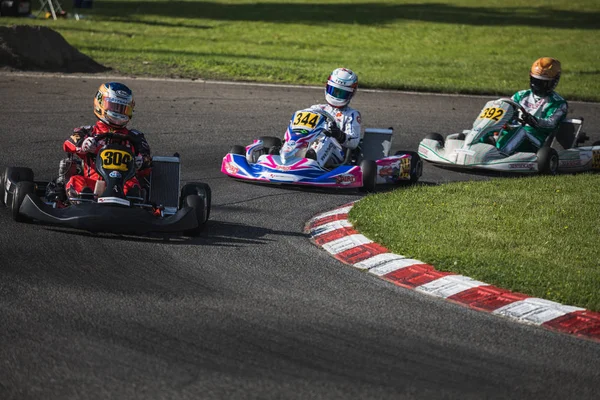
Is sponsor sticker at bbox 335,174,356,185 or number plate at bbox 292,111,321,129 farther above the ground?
number plate at bbox 292,111,321,129

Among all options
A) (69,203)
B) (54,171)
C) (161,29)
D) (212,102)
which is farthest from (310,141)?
(161,29)

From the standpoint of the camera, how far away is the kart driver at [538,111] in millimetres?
12517

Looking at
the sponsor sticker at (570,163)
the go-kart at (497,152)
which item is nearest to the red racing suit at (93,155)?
the go-kart at (497,152)

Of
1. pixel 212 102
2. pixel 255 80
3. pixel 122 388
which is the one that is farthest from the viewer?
pixel 255 80

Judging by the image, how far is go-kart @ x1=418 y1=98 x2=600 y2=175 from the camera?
39.8 feet

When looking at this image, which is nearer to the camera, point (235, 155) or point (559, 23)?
point (235, 155)

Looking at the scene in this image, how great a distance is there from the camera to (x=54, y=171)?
1041cm

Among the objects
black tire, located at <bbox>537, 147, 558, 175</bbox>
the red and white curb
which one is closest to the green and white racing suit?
black tire, located at <bbox>537, 147, 558, 175</bbox>

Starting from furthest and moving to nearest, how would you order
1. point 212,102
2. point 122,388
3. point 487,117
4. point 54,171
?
point 212,102
point 487,117
point 54,171
point 122,388

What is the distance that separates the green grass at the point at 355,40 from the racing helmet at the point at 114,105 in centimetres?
971

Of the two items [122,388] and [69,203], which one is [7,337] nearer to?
[122,388]

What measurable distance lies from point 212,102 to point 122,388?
36.4 feet

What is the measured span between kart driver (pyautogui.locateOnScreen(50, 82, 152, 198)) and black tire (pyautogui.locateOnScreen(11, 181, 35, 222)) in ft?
1.19

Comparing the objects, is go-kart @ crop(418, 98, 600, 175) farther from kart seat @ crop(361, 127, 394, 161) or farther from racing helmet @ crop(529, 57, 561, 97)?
kart seat @ crop(361, 127, 394, 161)
